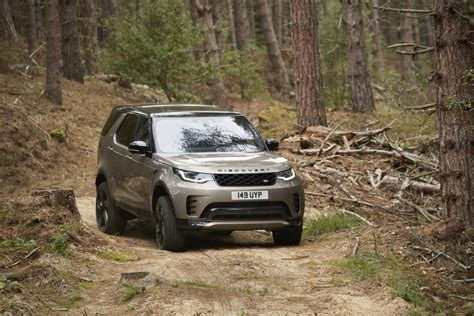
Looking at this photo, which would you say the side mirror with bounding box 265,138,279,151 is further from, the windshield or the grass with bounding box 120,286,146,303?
the grass with bounding box 120,286,146,303

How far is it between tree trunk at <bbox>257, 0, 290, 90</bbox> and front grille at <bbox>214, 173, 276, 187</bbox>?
27381 mm

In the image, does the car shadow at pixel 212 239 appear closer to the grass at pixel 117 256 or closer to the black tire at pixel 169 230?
the black tire at pixel 169 230

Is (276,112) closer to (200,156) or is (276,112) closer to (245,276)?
(200,156)

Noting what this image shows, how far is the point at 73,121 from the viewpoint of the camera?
877 inches

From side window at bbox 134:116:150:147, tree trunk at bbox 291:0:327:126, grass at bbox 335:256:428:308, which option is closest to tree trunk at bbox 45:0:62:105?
tree trunk at bbox 291:0:327:126

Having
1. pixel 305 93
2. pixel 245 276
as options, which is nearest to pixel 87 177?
pixel 305 93

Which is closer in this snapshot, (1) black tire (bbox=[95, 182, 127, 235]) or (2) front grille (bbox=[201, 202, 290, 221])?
(2) front grille (bbox=[201, 202, 290, 221])

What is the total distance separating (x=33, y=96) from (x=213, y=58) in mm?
8003

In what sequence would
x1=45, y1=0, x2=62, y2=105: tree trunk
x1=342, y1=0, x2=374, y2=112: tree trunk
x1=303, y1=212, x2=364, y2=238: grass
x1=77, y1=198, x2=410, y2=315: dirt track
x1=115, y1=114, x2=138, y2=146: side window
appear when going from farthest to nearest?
x1=342, y1=0, x2=374, y2=112: tree trunk
x1=45, y1=0, x2=62, y2=105: tree trunk
x1=115, y1=114, x2=138, y2=146: side window
x1=303, y1=212, x2=364, y2=238: grass
x1=77, y1=198, x2=410, y2=315: dirt track

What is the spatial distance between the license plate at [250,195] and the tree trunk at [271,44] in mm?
27549

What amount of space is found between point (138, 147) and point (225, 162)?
1351 millimetres

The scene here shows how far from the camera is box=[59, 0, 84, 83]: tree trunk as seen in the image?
84.1 feet

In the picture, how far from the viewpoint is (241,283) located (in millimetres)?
9359

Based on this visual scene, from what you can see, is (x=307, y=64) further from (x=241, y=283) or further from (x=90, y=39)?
(x=90, y=39)
